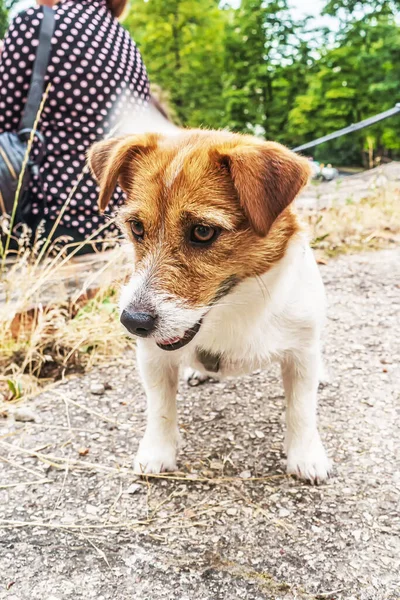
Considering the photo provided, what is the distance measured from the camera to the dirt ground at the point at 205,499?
1.78 meters

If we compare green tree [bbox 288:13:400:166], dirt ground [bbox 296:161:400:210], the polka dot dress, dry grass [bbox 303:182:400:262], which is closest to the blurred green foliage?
green tree [bbox 288:13:400:166]

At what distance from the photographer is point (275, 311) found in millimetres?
2172

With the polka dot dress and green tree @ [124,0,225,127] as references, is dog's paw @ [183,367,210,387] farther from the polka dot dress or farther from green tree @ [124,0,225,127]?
green tree @ [124,0,225,127]

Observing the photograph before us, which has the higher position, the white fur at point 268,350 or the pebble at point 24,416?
the white fur at point 268,350

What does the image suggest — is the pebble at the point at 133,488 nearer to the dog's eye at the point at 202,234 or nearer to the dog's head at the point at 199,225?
the dog's head at the point at 199,225

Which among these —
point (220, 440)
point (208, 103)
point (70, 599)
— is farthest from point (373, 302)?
point (208, 103)

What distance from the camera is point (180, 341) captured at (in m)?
2.02

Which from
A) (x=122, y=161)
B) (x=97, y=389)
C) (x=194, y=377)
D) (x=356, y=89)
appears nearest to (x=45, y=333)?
(x=97, y=389)

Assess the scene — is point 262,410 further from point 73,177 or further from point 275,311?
point 73,177

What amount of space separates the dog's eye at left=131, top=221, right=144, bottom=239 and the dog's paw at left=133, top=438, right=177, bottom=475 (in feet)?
2.84

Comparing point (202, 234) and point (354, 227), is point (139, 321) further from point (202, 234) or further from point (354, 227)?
point (354, 227)

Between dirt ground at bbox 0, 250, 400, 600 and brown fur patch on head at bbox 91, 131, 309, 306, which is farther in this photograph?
brown fur patch on head at bbox 91, 131, 309, 306

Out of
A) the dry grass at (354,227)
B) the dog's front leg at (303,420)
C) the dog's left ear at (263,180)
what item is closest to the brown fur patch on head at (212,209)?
the dog's left ear at (263,180)

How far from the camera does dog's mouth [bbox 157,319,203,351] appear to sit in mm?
2000
